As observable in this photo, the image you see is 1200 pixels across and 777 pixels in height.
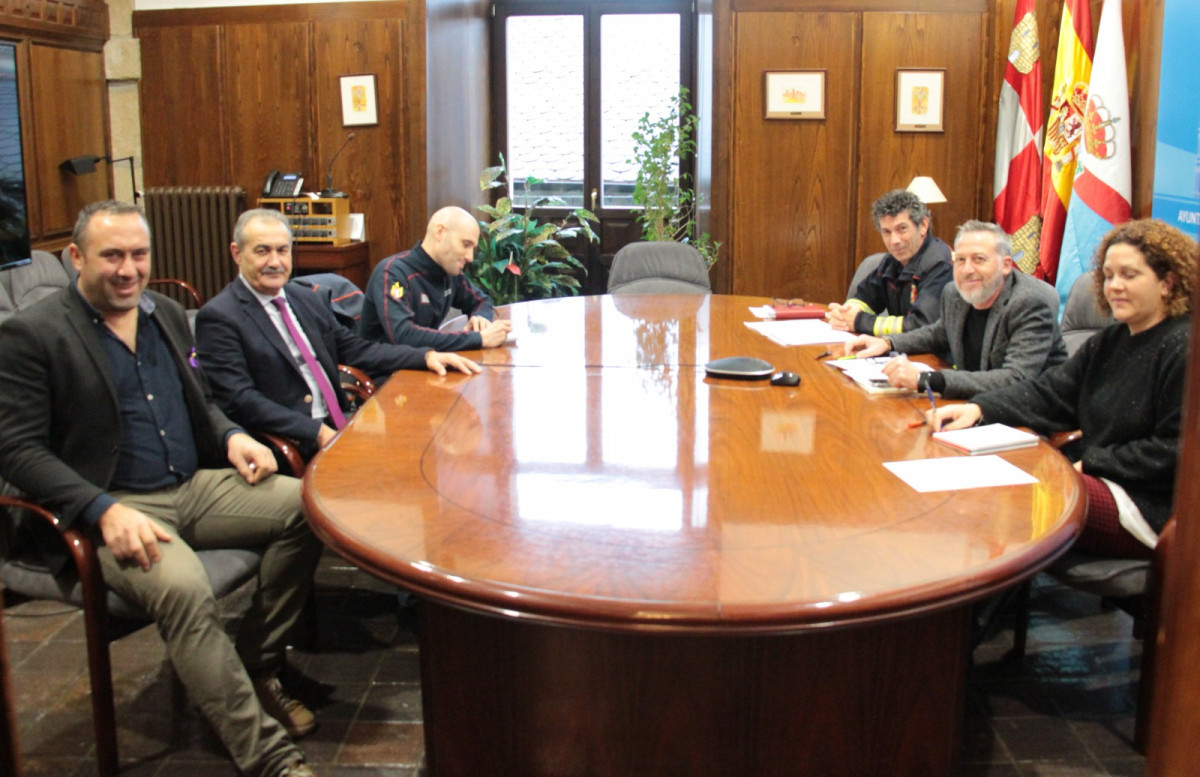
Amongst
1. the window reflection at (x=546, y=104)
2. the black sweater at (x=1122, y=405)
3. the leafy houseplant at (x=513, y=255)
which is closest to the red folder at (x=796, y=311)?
the black sweater at (x=1122, y=405)

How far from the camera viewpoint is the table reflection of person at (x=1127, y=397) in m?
2.44

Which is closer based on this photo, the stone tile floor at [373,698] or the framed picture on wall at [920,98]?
the stone tile floor at [373,698]

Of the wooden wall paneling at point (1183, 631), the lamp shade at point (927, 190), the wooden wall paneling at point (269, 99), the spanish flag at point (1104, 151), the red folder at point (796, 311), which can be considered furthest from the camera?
the wooden wall paneling at point (269, 99)

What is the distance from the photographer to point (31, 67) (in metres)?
6.16

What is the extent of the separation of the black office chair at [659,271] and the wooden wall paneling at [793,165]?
1.09 metres

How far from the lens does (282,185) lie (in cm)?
667

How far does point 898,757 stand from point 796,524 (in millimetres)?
582

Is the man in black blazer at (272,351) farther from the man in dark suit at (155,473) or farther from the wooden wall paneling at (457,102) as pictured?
the wooden wall paneling at (457,102)

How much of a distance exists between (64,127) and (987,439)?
20.0ft

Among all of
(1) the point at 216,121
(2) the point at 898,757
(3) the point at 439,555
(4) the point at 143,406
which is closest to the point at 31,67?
(1) the point at 216,121

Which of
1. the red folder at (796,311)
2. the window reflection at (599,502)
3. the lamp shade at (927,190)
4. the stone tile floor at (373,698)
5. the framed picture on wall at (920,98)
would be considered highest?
the framed picture on wall at (920,98)

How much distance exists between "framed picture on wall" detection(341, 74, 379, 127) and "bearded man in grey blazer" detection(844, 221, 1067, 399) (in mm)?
4326

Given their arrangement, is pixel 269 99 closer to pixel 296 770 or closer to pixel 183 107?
pixel 183 107

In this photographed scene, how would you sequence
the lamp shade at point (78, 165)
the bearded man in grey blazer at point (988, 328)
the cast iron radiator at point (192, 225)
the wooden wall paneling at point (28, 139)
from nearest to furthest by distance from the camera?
the bearded man in grey blazer at point (988, 328), the wooden wall paneling at point (28, 139), the lamp shade at point (78, 165), the cast iron radiator at point (192, 225)
